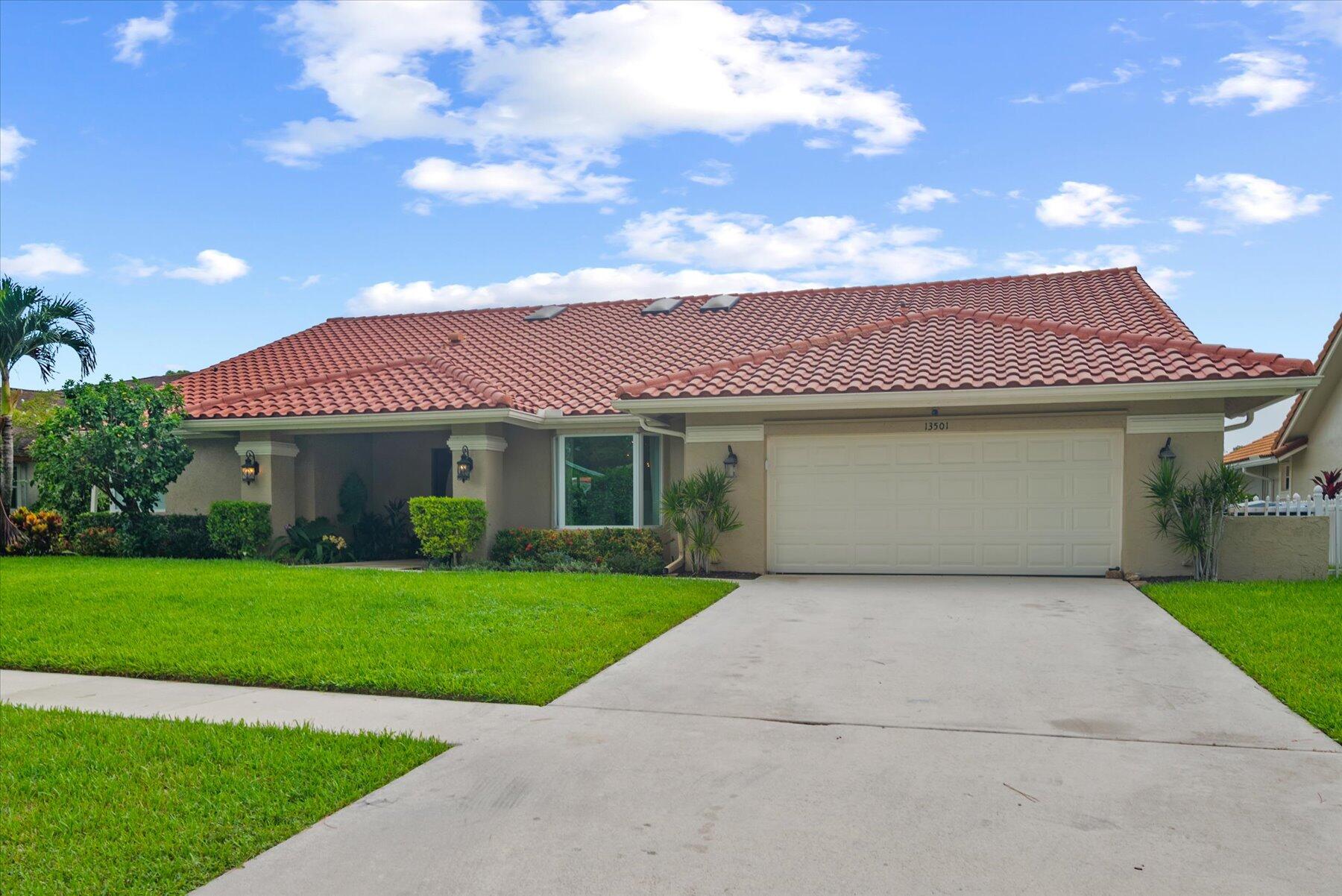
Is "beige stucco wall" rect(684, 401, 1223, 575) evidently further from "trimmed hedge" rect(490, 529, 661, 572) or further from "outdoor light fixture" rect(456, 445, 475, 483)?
"outdoor light fixture" rect(456, 445, 475, 483)

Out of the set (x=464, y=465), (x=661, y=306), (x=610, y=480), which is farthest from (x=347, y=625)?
(x=661, y=306)

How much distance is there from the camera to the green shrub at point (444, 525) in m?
14.8

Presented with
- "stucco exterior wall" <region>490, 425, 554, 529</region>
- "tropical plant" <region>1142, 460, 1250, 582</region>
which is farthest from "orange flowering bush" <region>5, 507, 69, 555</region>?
"tropical plant" <region>1142, 460, 1250, 582</region>

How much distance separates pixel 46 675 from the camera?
8.44 meters

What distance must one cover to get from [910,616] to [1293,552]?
5825 mm

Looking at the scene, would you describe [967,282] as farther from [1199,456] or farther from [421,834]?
[421,834]

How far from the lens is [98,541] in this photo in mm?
16875

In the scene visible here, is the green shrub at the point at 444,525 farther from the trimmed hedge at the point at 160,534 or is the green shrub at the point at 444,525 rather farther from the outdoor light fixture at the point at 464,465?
the trimmed hedge at the point at 160,534

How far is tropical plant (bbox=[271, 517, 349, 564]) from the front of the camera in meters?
16.1

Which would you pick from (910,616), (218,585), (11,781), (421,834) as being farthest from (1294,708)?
(218,585)

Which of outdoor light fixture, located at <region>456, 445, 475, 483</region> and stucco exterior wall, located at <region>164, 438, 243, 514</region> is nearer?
outdoor light fixture, located at <region>456, 445, 475, 483</region>

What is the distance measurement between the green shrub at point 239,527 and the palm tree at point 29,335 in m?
4.74

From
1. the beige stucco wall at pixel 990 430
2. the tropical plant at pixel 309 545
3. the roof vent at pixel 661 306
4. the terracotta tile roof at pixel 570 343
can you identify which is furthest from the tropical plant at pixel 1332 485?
the tropical plant at pixel 309 545

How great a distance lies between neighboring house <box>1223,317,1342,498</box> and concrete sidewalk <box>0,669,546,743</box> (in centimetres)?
1747
